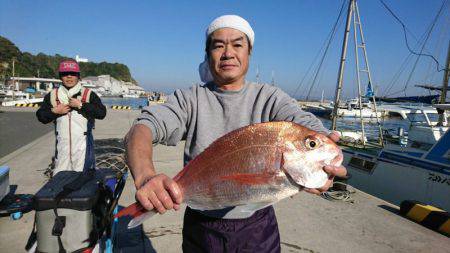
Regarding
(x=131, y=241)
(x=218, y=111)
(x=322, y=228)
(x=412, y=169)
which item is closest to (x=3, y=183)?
(x=131, y=241)

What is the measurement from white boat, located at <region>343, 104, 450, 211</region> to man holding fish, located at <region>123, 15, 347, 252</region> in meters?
7.78

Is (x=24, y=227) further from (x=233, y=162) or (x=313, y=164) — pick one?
(x=313, y=164)

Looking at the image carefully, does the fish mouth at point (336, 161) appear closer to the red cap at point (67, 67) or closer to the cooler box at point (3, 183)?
the red cap at point (67, 67)

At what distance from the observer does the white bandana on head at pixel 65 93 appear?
4617mm

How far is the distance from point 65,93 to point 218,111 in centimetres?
360

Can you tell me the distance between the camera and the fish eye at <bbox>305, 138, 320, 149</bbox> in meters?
1.57

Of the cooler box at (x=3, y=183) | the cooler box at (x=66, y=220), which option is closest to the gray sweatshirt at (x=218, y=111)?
the cooler box at (x=66, y=220)

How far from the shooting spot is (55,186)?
107 inches

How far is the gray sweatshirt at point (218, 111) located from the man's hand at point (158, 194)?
2.01 ft

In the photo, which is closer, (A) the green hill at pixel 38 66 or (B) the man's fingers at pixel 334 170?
(B) the man's fingers at pixel 334 170

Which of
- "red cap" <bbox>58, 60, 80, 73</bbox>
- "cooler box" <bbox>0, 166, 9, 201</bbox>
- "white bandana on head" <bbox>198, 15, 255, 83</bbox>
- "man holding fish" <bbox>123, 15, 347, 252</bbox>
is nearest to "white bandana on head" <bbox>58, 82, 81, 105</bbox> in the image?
"red cap" <bbox>58, 60, 80, 73</bbox>

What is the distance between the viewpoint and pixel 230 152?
1561mm

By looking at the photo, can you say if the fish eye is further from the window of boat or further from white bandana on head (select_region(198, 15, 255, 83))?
the window of boat

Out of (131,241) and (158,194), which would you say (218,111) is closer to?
(158,194)
